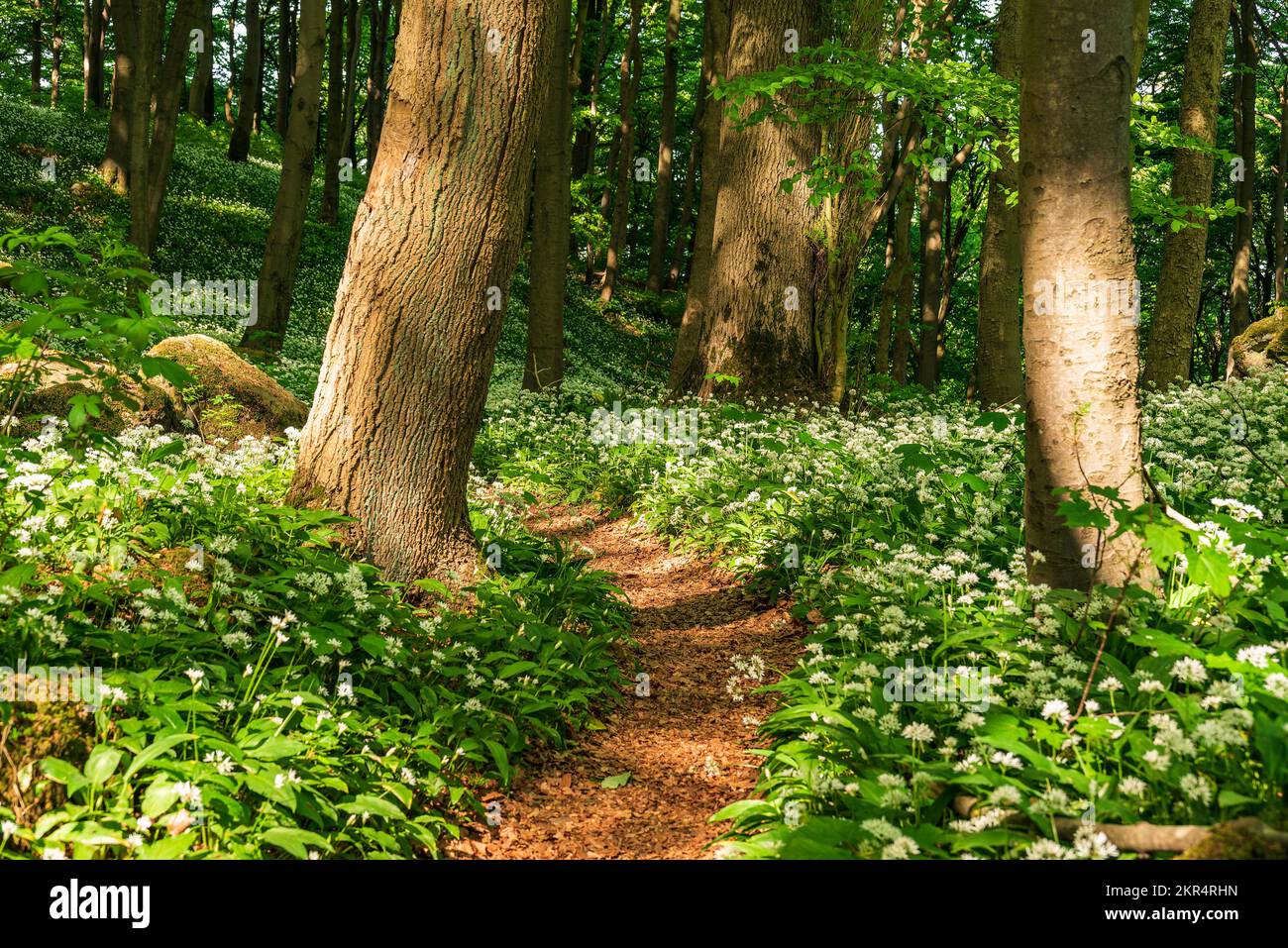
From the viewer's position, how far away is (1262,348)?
11594 millimetres

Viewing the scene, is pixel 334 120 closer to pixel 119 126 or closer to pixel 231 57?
pixel 119 126

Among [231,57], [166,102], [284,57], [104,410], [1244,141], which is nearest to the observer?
[104,410]

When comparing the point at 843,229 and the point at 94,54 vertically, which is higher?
the point at 94,54

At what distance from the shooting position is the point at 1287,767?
2395mm

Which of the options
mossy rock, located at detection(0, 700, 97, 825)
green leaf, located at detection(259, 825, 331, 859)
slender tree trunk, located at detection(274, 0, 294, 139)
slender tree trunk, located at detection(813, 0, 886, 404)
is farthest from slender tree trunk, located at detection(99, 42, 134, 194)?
green leaf, located at detection(259, 825, 331, 859)

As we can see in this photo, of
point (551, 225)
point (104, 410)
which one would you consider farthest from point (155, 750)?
point (551, 225)

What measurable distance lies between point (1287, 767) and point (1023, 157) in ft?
9.22

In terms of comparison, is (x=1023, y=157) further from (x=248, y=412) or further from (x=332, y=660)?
(x=248, y=412)

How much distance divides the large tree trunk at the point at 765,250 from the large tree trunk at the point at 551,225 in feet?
10.2

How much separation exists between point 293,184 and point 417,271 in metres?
8.34

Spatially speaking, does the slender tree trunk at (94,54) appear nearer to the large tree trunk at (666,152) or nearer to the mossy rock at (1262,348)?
the large tree trunk at (666,152)

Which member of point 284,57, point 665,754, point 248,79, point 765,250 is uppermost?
point 284,57

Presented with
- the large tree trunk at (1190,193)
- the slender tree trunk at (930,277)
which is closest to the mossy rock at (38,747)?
the large tree trunk at (1190,193)

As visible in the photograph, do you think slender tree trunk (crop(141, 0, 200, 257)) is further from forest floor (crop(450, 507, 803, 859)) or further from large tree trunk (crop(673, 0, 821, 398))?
forest floor (crop(450, 507, 803, 859))
